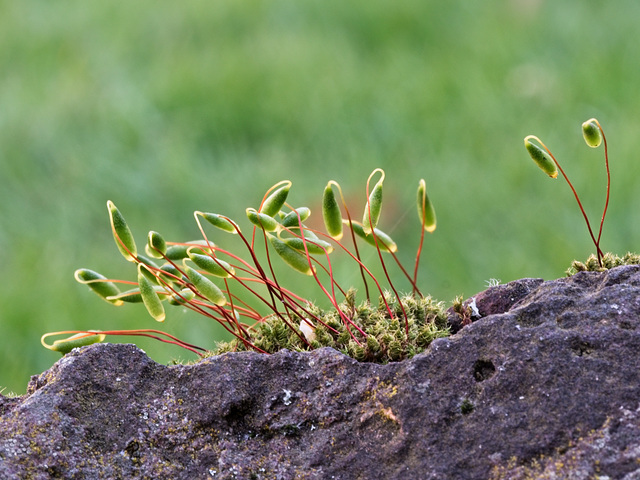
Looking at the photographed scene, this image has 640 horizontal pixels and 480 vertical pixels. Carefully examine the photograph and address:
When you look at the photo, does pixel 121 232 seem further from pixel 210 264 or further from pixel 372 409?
pixel 372 409

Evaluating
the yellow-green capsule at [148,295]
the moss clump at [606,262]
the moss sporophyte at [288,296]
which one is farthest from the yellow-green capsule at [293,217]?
the moss clump at [606,262]

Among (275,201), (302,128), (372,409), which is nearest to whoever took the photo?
(372,409)

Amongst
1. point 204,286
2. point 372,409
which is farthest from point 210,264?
point 372,409

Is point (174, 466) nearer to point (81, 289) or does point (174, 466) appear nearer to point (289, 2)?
point (81, 289)

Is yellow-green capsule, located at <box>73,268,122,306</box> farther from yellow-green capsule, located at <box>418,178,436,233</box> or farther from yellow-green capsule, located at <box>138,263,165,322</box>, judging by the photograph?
yellow-green capsule, located at <box>418,178,436,233</box>

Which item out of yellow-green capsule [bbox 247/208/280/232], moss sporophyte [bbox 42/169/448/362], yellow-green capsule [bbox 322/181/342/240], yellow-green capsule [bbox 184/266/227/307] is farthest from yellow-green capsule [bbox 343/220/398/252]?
yellow-green capsule [bbox 184/266/227/307]

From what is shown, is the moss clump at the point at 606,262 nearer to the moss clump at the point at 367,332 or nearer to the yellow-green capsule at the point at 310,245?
the moss clump at the point at 367,332
